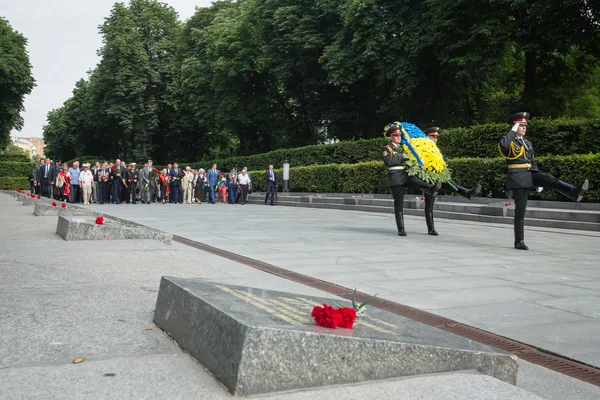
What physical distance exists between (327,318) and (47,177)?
34285mm

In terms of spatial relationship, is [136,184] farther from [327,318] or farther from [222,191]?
[327,318]

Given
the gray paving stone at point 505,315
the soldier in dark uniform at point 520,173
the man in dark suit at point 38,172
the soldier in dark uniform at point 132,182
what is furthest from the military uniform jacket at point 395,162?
the man in dark suit at point 38,172

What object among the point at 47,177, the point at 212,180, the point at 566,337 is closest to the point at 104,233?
the point at 566,337

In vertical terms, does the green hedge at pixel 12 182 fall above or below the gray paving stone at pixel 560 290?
above

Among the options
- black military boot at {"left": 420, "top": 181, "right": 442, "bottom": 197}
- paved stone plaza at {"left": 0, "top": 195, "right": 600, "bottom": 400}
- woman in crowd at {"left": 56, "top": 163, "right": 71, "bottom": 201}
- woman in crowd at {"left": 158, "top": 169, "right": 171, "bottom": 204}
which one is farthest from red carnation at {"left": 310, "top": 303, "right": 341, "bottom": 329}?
woman in crowd at {"left": 158, "top": 169, "right": 171, "bottom": 204}

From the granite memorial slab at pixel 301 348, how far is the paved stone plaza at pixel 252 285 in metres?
0.08

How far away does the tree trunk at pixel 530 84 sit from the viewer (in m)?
30.4

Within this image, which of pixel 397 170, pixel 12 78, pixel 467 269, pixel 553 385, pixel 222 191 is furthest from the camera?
pixel 12 78

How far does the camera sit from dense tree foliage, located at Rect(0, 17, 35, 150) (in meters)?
59.8

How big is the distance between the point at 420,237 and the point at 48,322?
9513mm

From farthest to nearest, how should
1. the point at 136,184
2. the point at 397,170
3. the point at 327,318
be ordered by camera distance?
the point at 136,184, the point at 397,170, the point at 327,318

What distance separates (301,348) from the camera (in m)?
3.04

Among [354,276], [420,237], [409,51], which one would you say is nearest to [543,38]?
[409,51]

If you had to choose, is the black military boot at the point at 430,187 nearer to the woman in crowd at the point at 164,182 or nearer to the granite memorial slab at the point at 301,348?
the granite memorial slab at the point at 301,348
